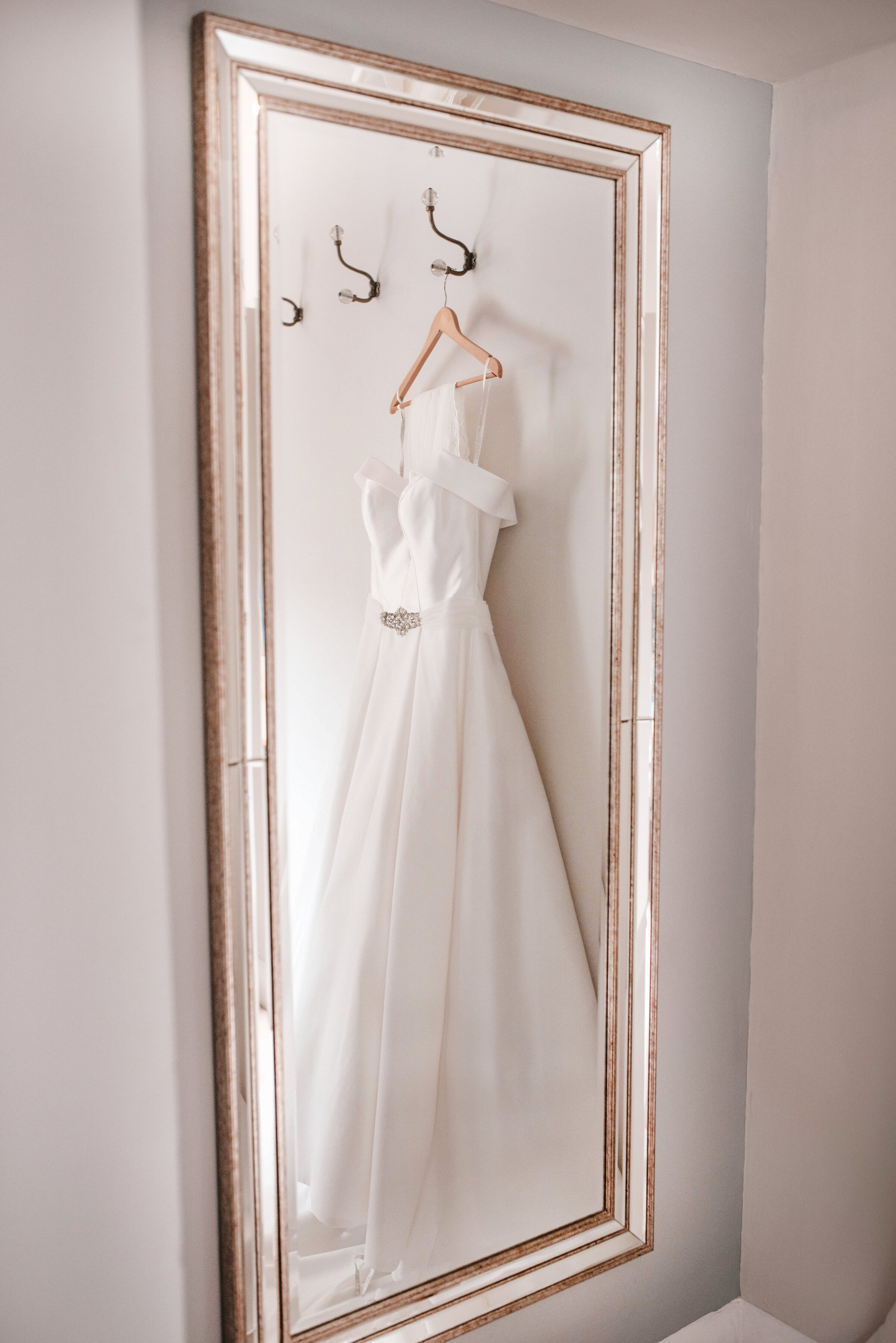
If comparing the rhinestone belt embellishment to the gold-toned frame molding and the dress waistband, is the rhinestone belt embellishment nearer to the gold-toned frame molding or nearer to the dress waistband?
the dress waistband

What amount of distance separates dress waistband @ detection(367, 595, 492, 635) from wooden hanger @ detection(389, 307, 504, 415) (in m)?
0.20

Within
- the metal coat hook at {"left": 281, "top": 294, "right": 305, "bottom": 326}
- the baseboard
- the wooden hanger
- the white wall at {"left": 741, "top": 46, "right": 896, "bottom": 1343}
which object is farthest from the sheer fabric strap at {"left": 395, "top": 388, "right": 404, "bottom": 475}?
the baseboard

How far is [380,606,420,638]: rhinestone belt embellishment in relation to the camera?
3.09 ft

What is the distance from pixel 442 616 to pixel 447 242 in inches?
15.6

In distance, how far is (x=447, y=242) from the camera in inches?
37.8

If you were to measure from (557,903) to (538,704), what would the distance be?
0.80 ft

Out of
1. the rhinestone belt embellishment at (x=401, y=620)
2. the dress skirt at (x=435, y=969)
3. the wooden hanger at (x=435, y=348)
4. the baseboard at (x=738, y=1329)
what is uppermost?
the wooden hanger at (x=435, y=348)

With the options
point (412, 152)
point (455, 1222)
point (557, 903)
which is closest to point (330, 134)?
point (412, 152)

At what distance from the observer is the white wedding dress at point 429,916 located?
0.94 metres

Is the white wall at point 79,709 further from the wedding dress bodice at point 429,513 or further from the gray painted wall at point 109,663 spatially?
the wedding dress bodice at point 429,513

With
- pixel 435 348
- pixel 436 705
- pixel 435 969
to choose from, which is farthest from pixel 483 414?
pixel 435 969

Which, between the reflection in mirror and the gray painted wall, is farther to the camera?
the reflection in mirror

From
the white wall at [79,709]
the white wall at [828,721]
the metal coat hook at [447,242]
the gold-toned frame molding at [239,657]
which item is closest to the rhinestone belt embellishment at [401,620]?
the gold-toned frame molding at [239,657]

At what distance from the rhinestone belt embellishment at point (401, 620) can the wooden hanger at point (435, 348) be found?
20cm
